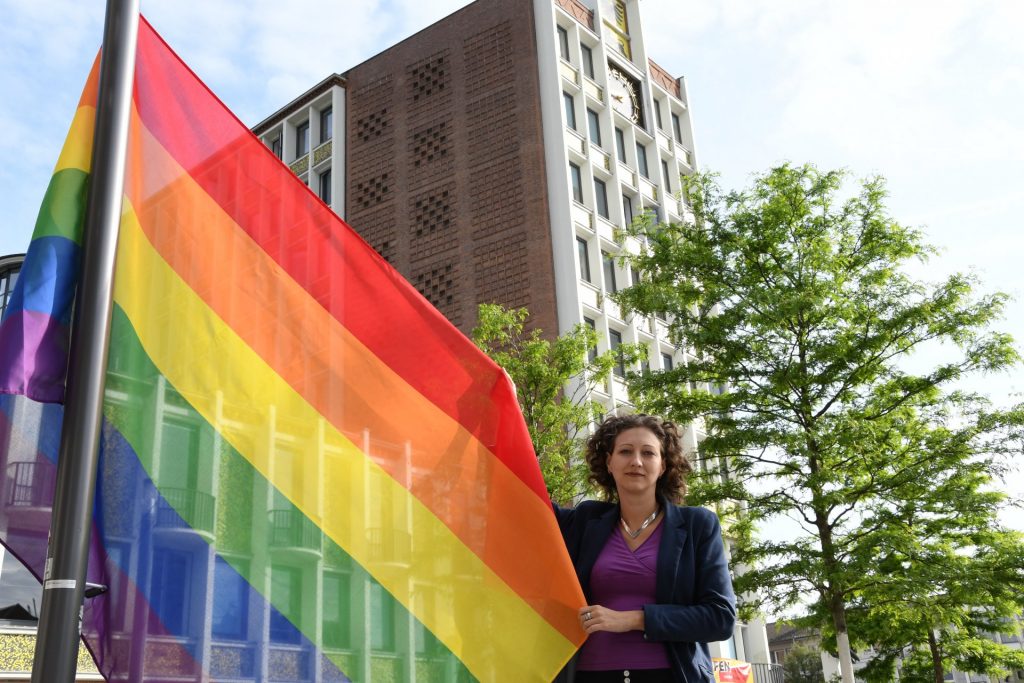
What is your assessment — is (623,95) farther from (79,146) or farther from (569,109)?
(79,146)

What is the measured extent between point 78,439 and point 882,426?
48.0 ft

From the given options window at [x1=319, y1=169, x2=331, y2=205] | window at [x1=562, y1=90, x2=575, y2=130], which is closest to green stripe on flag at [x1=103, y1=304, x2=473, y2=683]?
window at [x1=562, y1=90, x2=575, y2=130]

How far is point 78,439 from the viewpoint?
99.8 inches

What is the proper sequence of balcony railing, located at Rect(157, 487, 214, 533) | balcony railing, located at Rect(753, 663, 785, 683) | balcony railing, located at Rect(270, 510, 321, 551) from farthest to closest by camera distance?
balcony railing, located at Rect(753, 663, 785, 683) → balcony railing, located at Rect(270, 510, 321, 551) → balcony railing, located at Rect(157, 487, 214, 533)

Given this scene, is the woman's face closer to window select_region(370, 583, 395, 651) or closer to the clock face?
window select_region(370, 583, 395, 651)

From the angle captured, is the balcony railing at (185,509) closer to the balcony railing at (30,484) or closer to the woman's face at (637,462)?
the balcony railing at (30,484)

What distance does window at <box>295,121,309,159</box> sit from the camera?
142 feet

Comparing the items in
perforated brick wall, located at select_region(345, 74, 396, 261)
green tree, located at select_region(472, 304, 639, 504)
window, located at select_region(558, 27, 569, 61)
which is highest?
window, located at select_region(558, 27, 569, 61)

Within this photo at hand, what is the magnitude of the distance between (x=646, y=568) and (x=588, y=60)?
37.7 meters

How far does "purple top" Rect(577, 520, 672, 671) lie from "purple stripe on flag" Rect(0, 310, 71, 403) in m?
2.04

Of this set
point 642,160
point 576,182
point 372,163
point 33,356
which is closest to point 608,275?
point 576,182

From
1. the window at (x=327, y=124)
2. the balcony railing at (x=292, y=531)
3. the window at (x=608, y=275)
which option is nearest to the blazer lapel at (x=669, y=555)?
the balcony railing at (x=292, y=531)

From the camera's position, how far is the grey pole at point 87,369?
2389 mm

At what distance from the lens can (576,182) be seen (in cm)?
3572
